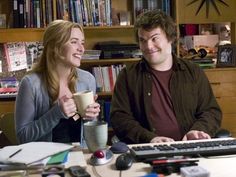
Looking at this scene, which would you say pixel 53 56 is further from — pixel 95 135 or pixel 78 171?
pixel 78 171

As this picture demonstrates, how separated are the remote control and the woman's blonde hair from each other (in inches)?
29.3

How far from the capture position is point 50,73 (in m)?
2.02

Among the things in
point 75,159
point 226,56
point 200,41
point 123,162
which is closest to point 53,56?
point 75,159

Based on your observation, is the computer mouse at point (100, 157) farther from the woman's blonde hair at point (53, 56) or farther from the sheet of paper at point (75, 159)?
the woman's blonde hair at point (53, 56)

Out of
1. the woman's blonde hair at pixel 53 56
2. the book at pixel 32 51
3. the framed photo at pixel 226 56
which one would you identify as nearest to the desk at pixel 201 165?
the woman's blonde hair at pixel 53 56

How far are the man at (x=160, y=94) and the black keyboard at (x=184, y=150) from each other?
1.59 ft

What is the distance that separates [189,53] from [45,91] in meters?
2.30

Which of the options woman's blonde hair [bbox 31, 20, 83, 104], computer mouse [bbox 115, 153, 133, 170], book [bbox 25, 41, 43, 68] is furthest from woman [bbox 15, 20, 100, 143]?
book [bbox 25, 41, 43, 68]

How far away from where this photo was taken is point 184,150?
1.46 m

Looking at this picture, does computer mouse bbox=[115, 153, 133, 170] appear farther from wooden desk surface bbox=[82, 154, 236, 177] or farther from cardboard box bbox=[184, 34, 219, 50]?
cardboard box bbox=[184, 34, 219, 50]

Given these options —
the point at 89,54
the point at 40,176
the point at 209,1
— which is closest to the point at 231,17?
the point at 209,1

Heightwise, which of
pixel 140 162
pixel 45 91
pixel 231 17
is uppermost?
pixel 231 17

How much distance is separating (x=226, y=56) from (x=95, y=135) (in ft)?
8.30

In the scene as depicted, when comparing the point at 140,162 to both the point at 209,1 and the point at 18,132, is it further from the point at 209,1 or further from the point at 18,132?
the point at 209,1
